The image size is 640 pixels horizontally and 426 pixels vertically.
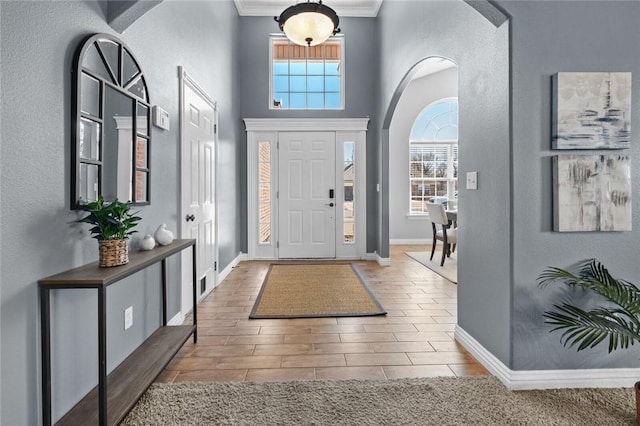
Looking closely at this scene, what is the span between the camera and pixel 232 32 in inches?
196

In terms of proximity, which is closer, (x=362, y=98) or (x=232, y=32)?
(x=232, y=32)

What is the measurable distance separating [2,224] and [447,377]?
221 centimetres

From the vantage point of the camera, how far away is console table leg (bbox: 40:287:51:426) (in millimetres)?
1342

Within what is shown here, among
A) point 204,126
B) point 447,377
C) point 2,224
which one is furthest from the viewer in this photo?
Answer: point 204,126

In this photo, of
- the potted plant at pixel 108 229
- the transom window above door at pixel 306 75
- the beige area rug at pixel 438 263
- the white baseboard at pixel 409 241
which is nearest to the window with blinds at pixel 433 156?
the white baseboard at pixel 409 241

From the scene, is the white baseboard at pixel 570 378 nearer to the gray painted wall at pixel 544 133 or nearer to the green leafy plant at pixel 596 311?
the gray painted wall at pixel 544 133

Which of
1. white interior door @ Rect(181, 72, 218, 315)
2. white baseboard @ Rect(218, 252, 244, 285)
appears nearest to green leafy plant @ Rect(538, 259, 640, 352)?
white interior door @ Rect(181, 72, 218, 315)

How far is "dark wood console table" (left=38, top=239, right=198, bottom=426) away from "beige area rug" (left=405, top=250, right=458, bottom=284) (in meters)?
3.29

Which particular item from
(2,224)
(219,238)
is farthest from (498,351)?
(219,238)

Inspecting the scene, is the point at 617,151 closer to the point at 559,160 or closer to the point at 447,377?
the point at 559,160

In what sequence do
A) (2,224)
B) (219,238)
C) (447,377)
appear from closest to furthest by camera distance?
(2,224) → (447,377) → (219,238)

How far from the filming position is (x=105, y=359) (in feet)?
4.52

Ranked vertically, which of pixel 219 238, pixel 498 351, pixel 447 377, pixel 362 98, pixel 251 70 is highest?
pixel 251 70

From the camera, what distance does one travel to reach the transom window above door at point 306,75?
5.65 m
